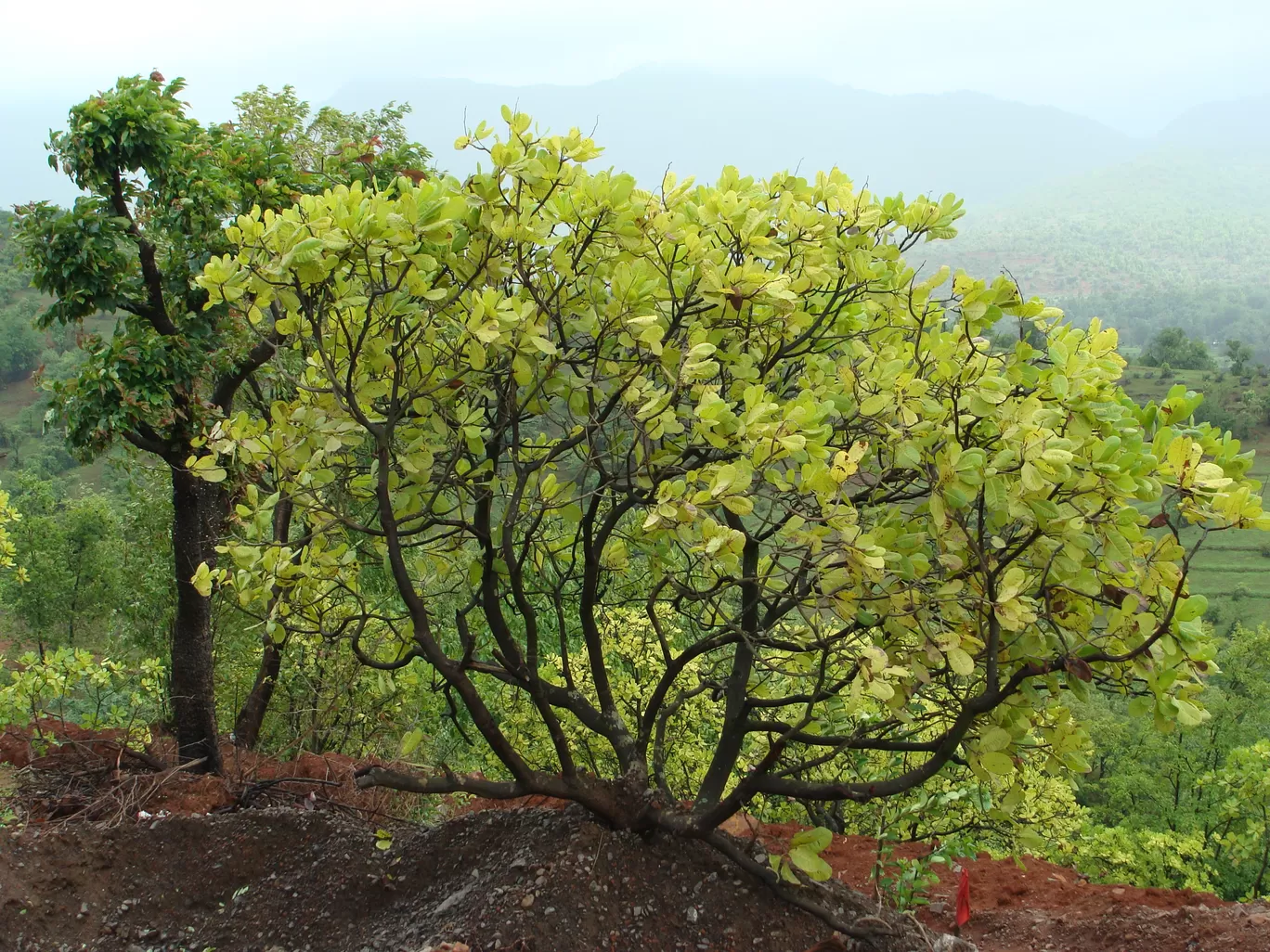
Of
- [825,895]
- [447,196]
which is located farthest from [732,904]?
[447,196]

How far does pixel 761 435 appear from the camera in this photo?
284 centimetres

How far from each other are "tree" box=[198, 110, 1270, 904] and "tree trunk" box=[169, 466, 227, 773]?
5589mm

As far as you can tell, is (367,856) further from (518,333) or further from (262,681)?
(262,681)

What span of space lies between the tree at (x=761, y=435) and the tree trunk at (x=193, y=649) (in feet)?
18.3

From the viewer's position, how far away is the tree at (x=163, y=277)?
786 centimetres

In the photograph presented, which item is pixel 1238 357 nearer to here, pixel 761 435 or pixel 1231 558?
pixel 1231 558

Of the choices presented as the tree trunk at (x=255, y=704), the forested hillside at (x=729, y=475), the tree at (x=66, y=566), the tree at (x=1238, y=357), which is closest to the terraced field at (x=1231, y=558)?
the tree at (x=1238, y=357)

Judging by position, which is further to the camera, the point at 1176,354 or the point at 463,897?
the point at 1176,354

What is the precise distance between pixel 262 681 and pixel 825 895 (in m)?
8.60

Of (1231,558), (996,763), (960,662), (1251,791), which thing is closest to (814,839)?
(996,763)

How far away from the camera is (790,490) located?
3.28m

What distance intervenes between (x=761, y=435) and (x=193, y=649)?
26.6 ft

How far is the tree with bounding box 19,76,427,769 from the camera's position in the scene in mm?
7863

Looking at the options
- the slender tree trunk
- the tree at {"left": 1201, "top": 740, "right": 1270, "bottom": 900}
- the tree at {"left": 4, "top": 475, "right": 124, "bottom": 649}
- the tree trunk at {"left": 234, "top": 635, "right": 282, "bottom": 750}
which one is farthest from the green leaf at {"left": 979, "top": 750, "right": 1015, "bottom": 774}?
the tree at {"left": 4, "top": 475, "right": 124, "bottom": 649}
